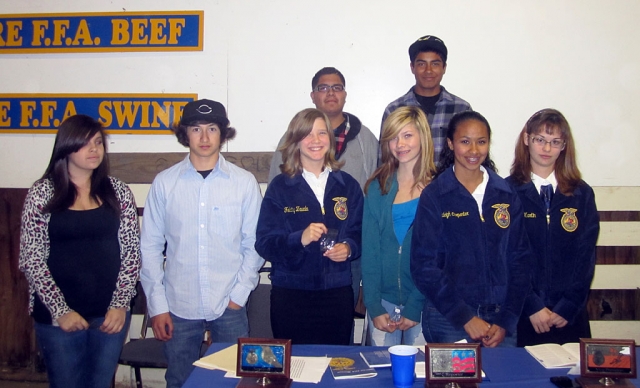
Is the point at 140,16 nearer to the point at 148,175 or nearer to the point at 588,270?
the point at 148,175

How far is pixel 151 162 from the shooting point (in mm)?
3910

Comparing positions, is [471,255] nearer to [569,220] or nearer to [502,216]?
[502,216]

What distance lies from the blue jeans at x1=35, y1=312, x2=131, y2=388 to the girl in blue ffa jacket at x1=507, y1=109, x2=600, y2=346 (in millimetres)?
2047

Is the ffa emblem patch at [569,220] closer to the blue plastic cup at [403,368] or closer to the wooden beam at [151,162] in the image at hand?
the blue plastic cup at [403,368]

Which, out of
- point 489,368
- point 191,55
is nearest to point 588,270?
point 489,368

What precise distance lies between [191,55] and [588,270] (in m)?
2.92

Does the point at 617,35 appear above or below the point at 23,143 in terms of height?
above

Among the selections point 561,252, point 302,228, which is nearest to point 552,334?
point 561,252

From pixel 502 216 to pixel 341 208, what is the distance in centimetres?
77

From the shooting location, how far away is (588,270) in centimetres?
262

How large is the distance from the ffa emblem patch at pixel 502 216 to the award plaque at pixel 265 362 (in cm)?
122

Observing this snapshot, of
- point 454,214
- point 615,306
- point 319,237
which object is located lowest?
point 615,306

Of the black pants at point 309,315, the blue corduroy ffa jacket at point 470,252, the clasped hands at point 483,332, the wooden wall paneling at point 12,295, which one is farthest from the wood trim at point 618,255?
the wooden wall paneling at point 12,295

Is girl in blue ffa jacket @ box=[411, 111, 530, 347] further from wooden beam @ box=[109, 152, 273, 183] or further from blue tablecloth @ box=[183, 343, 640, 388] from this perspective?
wooden beam @ box=[109, 152, 273, 183]
